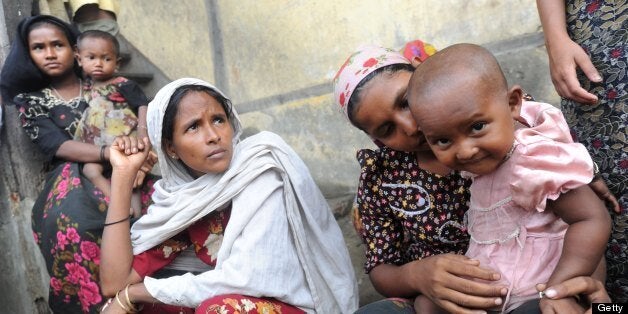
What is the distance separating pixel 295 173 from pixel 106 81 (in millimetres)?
1735

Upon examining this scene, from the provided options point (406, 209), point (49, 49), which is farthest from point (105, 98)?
point (406, 209)

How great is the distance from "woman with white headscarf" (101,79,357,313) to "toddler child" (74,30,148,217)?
0.82 meters

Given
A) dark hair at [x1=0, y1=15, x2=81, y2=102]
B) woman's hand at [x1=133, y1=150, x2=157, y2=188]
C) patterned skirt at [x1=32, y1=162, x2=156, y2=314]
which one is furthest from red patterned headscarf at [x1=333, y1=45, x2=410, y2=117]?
dark hair at [x1=0, y1=15, x2=81, y2=102]

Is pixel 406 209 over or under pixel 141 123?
under

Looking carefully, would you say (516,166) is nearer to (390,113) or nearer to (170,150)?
(390,113)

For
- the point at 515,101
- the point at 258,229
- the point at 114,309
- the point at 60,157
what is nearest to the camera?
the point at 515,101

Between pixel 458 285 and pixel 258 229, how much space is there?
31.1 inches

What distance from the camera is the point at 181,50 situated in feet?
14.4

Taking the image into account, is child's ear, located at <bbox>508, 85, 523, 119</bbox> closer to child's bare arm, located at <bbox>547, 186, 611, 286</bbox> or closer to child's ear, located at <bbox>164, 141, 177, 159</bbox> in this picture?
child's bare arm, located at <bbox>547, 186, 611, 286</bbox>

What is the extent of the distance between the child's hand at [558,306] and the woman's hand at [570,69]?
2.08 ft

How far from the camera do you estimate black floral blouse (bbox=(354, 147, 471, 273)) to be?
5.51 feet

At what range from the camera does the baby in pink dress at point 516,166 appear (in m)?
1.28

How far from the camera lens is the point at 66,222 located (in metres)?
2.51

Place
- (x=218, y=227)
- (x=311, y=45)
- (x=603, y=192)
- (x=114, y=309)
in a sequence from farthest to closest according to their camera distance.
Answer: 1. (x=311, y=45)
2. (x=218, y=227)
3. (x=114, y=309)
4. (x=603, y=192)
